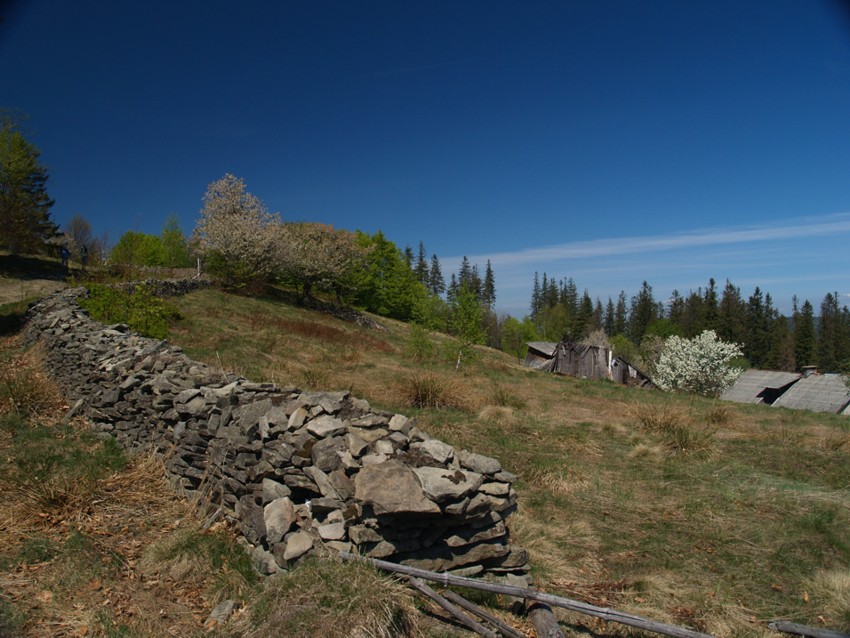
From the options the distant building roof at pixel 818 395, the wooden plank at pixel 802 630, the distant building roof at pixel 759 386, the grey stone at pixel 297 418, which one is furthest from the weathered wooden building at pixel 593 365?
the grey stone at pixel 297 418

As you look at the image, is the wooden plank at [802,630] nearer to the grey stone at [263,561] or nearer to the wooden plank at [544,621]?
the wooden plank at [544,621]

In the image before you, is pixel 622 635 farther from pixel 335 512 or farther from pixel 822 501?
pixel 822 501

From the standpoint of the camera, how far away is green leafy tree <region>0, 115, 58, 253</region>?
82.4ft

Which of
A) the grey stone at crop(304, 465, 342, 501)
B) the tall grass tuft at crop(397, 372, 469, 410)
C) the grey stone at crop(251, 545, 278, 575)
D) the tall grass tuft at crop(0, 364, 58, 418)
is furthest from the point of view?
the tall grass tuft at crop(397, 372, 469, 410)

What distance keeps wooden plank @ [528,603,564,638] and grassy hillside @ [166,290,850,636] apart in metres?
0.40

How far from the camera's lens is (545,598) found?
13.4 ft

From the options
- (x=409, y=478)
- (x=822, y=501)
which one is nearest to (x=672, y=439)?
(x=822, y=501)

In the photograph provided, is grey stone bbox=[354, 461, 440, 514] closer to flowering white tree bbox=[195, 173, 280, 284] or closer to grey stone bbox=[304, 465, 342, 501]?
grey stone bbox=[304, 465, 342, 501]

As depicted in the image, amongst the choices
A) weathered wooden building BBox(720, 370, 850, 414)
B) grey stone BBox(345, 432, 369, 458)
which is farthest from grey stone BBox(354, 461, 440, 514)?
weathered wooden building BBox(720, 370, 850, 414)

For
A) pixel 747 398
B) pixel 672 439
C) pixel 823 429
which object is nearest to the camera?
pixel 672 439

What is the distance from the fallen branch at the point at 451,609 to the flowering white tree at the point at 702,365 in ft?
93.6

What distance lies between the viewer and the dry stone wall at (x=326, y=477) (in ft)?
14.8

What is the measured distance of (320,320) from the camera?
2886 centimetres

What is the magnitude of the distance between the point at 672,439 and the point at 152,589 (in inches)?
353
